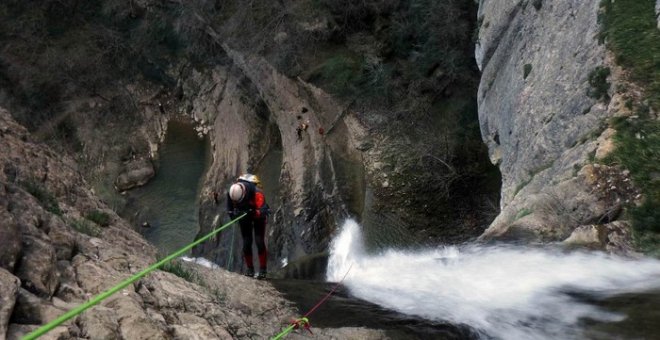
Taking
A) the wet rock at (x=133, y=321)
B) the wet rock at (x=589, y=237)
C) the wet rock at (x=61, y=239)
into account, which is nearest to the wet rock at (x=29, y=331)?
the wet rock at (x=133, y=321)

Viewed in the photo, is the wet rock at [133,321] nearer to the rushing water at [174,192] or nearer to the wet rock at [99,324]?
the wet rock at [99,324]

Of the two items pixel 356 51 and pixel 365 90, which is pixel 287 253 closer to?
pixel 365 90

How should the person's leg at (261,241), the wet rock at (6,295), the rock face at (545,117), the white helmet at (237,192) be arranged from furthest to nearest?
the person's leg at (261,241) → the white helmet at (237,192) → the rock face at (545,117) → the wet rock at (6,295)

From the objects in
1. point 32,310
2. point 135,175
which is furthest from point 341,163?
point 135,175

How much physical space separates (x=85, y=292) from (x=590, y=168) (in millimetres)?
6601

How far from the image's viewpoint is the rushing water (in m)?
21.5

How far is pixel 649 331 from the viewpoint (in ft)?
14.2

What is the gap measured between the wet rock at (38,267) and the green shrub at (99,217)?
5.68 ft

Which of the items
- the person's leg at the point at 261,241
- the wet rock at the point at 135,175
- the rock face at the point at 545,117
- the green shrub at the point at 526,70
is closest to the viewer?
the rock face at the point at 545,117

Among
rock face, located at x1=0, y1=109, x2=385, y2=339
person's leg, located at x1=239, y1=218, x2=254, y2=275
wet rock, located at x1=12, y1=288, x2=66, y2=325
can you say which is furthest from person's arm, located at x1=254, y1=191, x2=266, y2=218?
wet rock, located at x1=12, y1=288, x2=66, y2=325

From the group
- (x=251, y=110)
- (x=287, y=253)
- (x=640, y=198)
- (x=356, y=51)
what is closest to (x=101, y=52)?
(x=251, y=110)

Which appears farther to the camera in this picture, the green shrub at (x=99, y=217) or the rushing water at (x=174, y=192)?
the rushing water at (x=174, y=192)

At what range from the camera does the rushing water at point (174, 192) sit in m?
21.5

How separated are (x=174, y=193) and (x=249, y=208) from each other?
648 inches
